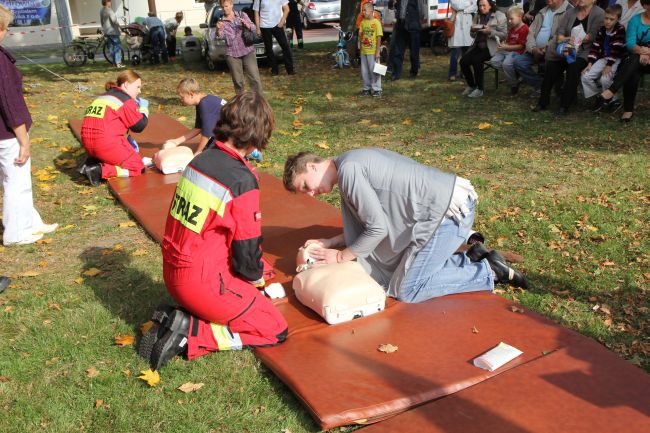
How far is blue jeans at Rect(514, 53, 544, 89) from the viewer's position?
988 centimetres

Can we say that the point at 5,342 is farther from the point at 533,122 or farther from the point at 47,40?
the point at 47,40

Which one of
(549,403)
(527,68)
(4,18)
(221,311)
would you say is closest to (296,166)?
(221,311)

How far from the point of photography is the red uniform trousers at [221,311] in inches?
135

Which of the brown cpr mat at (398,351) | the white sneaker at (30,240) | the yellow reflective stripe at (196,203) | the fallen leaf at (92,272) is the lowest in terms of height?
the fallen leaf at (92,272)

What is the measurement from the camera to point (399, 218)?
12.8 feet

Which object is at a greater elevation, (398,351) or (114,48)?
(114,48)

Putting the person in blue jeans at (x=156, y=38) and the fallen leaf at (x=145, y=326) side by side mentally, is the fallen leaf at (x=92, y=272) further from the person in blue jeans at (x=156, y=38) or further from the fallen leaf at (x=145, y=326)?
Answer: the person in blue jeans at (x=156, y=38)

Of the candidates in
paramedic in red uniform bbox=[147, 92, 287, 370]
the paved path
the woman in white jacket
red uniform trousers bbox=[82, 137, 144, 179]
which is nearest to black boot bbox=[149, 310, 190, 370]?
paramedic in red uniform bbox=[147, 92, 287, 370]

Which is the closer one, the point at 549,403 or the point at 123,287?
the point at 549,403

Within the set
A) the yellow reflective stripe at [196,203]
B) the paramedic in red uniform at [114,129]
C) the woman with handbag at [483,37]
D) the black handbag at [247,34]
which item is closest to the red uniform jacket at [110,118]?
the paramedic in red uniform at [114,129]

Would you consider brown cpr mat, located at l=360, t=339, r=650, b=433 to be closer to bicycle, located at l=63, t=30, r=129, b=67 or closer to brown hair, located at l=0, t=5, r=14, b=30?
brown hair, located at l=0, t=5, r=14, b=30

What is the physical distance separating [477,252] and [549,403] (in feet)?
5.20

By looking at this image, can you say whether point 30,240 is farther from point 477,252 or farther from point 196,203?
point 477,252

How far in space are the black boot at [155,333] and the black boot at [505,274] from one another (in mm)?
2261
